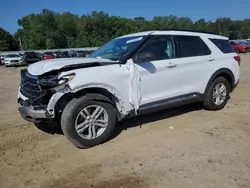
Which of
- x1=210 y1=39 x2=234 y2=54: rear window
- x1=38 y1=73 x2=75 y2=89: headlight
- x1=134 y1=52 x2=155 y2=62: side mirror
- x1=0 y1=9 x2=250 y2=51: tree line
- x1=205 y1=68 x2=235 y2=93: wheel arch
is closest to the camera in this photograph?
x1=38 y1=73 x2=75 y2=89: headlight

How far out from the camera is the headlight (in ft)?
13.0

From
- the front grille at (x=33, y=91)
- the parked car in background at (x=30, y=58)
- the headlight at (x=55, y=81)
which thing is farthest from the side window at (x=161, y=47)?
the parked car in background at (x=30, y=58)

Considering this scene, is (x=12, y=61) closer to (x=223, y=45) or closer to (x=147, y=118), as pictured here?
(x=147, y=118)

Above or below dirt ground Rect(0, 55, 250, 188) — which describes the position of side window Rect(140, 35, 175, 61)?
above

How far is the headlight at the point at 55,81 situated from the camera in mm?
3961

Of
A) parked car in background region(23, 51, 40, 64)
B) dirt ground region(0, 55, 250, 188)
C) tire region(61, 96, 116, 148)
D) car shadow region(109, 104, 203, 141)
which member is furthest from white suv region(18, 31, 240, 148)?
parked car in background region(23, 51, 40, 64)

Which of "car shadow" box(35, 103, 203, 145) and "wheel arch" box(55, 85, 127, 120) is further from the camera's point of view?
"car shadow" box(35, 103, 203, 145)

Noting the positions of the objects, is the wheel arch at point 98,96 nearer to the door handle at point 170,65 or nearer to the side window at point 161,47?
the side window at point 161,47

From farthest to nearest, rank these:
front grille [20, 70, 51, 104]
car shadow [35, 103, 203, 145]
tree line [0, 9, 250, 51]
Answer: tree line [0, 9, 250, 51]
car shadow [35, 103, 203, 145]
front grille [20, 70, 51, 104]

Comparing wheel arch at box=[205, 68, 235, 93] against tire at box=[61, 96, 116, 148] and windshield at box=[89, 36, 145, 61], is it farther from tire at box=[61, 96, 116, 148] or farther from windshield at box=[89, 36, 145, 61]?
tire at box=[61, 96, 116, 148]

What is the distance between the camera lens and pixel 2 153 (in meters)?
4.27

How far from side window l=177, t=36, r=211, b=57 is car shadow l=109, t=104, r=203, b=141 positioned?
4.44 feet

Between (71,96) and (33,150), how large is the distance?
1086 millimetres

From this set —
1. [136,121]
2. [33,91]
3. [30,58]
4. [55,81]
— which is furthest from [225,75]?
[30,58]
